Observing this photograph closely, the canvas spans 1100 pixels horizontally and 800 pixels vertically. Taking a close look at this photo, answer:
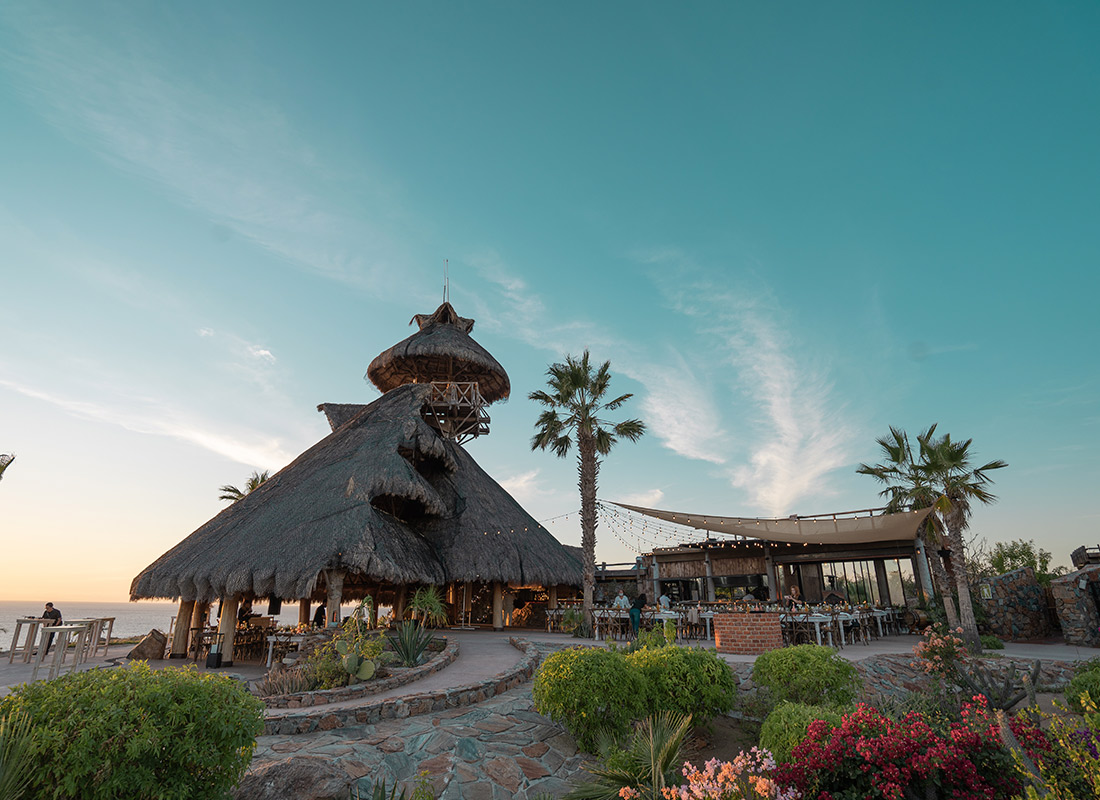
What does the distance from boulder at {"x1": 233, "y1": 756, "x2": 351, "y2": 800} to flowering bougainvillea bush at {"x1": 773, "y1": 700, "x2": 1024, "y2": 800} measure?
4159mm

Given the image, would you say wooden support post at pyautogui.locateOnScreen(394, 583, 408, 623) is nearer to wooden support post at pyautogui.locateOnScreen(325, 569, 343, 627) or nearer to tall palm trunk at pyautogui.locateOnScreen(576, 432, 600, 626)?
wooden support post at pyautogui.locateOnScreen(325, 569, 343, 627)

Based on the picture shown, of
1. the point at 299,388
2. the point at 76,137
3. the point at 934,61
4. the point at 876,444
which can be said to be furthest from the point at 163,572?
the point at 934,61

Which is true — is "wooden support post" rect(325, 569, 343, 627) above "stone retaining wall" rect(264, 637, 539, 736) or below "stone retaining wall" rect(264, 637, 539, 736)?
Result: above

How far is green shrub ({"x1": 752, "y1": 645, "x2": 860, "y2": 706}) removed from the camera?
25.4ft

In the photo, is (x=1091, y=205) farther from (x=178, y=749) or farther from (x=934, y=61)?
(x=178, y=749)

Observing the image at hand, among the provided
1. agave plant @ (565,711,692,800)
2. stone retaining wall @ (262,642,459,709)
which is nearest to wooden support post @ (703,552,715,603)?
stone retaining wall @ (262,642,459,709)

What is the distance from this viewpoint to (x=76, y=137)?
10.5 metres

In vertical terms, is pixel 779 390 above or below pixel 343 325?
below

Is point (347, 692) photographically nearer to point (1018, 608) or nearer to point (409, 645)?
point (409, 645)

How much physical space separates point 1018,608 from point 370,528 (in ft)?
70.4

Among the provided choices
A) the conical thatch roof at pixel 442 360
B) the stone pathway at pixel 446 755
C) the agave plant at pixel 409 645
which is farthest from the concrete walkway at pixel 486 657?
the conical thatch roof at pixel 442 360

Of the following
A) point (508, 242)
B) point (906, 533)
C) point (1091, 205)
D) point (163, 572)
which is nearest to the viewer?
point (1091, 205)

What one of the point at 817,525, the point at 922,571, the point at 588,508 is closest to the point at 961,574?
the point at 817,525

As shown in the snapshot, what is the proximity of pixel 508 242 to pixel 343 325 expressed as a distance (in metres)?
6.37
